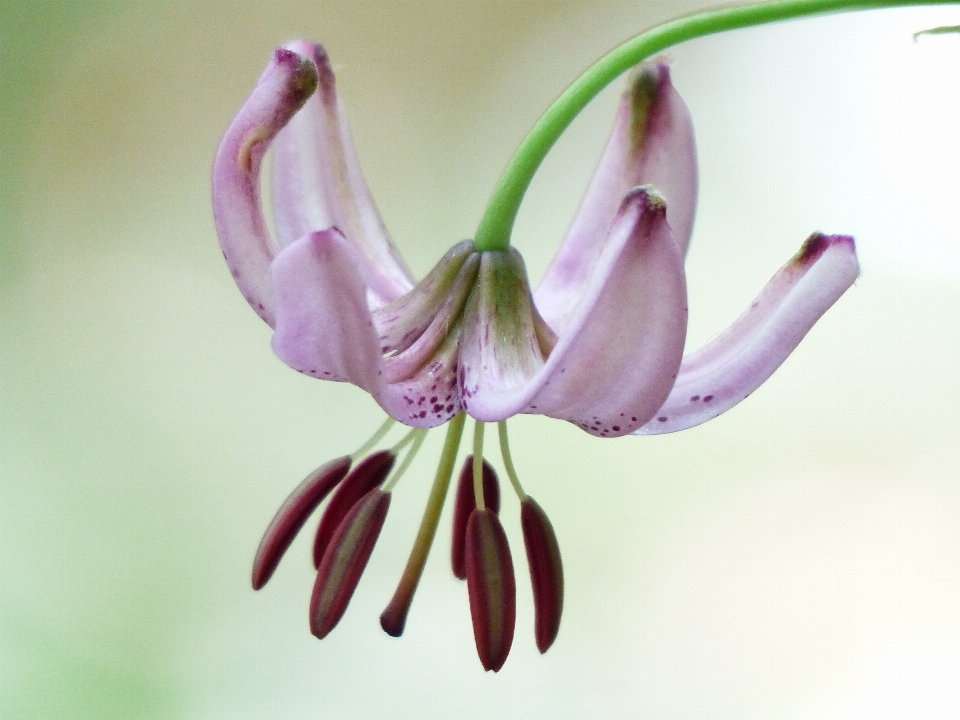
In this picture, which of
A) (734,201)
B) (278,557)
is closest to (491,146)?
(734,201)

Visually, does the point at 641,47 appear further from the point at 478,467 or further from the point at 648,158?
the point at 478,467

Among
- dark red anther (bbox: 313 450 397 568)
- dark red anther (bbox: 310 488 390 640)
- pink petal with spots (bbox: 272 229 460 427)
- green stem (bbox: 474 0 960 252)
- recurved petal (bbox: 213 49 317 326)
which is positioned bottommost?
dark red anther (bbox: 310 488 390 640)

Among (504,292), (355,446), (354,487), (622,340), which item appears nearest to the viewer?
(622,340)

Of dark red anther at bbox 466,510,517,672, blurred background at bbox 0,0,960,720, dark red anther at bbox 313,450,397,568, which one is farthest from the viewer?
blurred background at bbox 0,0,960,720

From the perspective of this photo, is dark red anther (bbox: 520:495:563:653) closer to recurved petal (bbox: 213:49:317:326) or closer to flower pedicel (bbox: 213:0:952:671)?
flower pedicel (bbox: 213:0:952:671)

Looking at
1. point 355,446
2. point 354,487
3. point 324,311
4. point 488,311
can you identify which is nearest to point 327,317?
point 324,311

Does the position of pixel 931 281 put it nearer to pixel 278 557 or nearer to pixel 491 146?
pixel 491 146

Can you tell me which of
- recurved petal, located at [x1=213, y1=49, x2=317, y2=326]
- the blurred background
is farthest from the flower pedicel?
the blurred background
